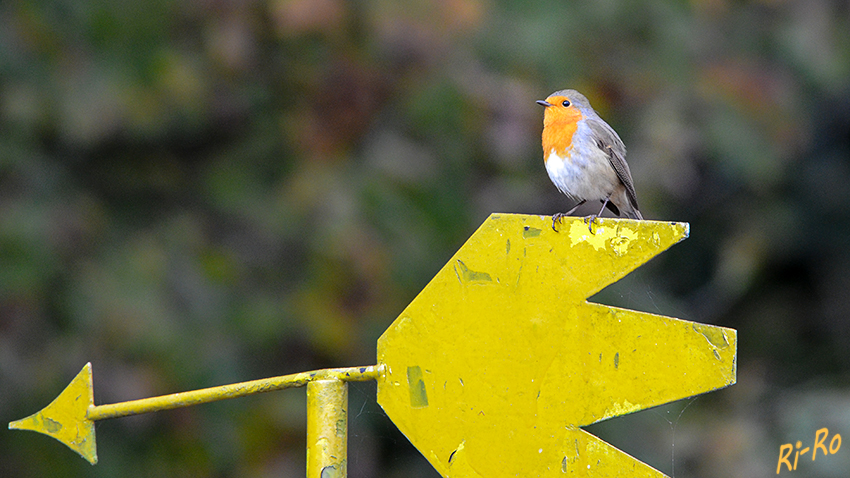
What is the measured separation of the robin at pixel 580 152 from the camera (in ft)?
5.98

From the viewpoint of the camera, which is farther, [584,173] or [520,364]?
[584,173]

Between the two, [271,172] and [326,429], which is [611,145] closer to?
[326,429]

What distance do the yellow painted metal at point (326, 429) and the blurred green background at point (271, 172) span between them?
5.83ft

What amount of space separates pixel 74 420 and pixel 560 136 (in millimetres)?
1143

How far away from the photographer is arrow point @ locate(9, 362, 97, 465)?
4.21 feet

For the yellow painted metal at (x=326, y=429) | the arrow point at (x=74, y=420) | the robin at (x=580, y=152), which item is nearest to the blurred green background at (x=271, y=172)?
the robin at (x=580, y=152)

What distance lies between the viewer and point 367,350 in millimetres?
3330

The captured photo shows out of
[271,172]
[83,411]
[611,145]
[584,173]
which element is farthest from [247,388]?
[271,172]

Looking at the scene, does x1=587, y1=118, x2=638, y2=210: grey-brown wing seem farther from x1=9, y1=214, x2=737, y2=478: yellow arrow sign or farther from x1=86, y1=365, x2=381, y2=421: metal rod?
x1=86, y1=365, x2=381, y2=421: metal rod

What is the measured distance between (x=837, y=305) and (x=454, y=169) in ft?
11.8

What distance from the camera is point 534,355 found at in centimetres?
115

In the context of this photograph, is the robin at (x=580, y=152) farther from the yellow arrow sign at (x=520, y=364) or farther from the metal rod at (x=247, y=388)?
the metal rod at (x=247, y=388)

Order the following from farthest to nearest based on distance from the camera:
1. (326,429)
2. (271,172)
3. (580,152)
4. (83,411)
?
(271,172), (580,152), (83,411), (326,429)

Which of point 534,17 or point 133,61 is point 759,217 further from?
point 133,61
